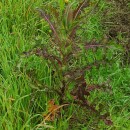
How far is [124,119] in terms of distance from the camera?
98.0 inches

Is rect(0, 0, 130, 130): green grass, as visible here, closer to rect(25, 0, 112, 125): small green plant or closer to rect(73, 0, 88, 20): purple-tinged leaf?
rect(25, 0, 112, 125): small green plant

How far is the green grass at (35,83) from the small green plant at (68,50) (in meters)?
0.10

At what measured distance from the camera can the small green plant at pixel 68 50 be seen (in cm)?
225

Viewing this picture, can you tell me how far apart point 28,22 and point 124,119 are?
4.18 feet

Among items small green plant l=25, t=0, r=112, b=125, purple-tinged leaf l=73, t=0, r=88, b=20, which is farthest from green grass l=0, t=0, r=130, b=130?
purple-tinged leaf l=73, t=0, r=88, b=20

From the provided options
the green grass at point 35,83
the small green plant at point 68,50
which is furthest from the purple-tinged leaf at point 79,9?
the green grass at point 35,83

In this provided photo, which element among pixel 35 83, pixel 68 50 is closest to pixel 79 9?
pixel 68 50

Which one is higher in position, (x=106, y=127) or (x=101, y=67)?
(x=101, y=67)

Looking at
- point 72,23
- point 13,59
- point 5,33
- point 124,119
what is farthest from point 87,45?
point 5,33

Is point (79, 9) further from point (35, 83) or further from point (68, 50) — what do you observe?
point (35, 83)

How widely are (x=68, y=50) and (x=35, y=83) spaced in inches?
13.1

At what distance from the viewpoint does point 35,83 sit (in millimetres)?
2434

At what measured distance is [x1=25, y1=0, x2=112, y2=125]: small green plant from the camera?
7.38 ft

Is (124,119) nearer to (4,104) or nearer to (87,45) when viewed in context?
(87,45)
